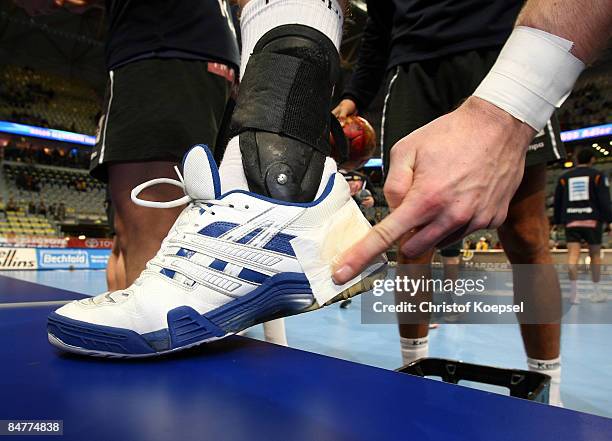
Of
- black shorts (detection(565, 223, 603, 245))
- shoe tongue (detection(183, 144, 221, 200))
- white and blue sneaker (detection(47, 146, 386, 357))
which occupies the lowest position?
black shorts (detection(565, 223, 603, 245))

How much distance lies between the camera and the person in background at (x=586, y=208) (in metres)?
3.86

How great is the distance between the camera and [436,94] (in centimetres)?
110

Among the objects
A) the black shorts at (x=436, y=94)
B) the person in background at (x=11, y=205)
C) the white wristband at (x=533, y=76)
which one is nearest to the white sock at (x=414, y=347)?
the black shorts at (x=436, y=94)

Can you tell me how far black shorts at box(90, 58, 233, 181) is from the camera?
0.97 m

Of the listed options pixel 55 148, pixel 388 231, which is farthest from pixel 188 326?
pixel 55 148

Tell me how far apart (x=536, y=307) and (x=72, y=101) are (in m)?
16.6

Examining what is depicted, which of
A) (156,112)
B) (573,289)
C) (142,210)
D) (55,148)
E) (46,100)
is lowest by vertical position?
(573,289)

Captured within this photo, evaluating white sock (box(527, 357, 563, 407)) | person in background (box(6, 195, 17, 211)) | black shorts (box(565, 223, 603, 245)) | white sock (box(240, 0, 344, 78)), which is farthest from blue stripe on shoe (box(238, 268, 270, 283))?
person in background (box(6, 195, 17, 211))

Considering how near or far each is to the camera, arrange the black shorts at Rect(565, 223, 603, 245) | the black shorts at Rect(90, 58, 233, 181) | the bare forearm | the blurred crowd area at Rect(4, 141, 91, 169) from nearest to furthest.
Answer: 1. the bare forearm
2. the black shorts at Rect(90, 58, 233, 181)
3. the black shorts at Rect(565, 223, 603, 245)
4. the blurred crowd area at Rect(4, 141, 91, 169)

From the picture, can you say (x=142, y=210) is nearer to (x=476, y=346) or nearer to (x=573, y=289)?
(x=476, y=346)

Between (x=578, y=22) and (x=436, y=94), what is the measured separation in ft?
2.46

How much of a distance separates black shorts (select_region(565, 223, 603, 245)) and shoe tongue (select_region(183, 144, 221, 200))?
431 cm

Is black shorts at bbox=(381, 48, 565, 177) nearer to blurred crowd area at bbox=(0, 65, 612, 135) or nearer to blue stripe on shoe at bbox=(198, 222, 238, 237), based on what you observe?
blue stripe on shoe at bbox=(198, 222, 238, 237)

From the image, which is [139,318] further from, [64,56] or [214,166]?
[64,56]
